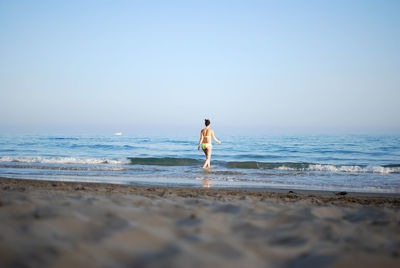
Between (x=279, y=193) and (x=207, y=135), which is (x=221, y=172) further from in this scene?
(x=279, y=193)

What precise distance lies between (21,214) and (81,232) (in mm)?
788

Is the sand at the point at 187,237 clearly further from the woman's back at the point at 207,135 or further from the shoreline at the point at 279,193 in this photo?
the woman's back at the point at 207,135

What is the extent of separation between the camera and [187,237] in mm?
2512

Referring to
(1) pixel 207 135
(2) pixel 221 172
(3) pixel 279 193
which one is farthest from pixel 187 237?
(1) pixel 207 135

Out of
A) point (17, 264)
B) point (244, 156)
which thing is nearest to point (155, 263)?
point (17, 264)

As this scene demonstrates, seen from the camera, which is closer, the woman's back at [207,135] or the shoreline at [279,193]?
the shoreline at [279,193]

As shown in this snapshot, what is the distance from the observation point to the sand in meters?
2.01

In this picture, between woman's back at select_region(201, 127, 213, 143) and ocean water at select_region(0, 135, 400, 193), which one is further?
A: woman's back at select_region(201, 127, 213, 143)

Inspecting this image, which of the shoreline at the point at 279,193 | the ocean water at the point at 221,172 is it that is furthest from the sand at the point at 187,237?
the ocean water at the point at 221,172

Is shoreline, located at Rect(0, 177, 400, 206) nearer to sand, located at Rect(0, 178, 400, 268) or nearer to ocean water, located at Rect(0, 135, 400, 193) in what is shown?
ocean water, located at Rect(0, 135, 400, 193)

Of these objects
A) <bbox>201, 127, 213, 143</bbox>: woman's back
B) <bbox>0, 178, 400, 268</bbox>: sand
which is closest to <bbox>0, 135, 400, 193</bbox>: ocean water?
<bbox>201, 127, 213, 143</bbox>: woman's back

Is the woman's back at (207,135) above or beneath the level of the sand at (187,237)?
above

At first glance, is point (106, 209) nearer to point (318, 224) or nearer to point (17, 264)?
point (17, 264)

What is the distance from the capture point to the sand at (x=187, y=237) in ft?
6.59
